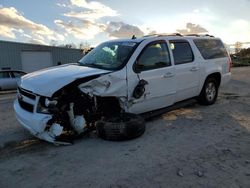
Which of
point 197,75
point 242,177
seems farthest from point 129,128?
point 197,75

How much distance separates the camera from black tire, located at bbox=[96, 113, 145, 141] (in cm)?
580

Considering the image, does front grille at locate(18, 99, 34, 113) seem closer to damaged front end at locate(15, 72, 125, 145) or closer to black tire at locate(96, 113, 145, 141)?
damaged front end at locate(15, 72, 125, 145)

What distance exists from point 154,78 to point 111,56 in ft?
3.40

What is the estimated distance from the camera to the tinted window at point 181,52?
759 cm

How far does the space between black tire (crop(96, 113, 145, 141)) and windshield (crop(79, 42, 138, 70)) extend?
45.4 inches

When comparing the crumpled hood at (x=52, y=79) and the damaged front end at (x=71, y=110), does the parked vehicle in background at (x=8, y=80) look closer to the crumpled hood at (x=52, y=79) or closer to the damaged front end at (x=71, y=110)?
the damaged front end at (x=71, y=110)

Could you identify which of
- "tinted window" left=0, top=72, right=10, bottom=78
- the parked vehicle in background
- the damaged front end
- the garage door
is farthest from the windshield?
the garage door

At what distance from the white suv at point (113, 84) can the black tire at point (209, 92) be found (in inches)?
5.9

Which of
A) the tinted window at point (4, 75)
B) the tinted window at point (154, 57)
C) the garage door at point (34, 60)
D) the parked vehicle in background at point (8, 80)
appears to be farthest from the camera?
the garage door at point (34, 60)

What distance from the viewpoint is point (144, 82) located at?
6.61m

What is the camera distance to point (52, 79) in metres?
5.75

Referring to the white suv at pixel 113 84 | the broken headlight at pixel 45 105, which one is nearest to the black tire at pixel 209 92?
the white suv at pixel 113 84

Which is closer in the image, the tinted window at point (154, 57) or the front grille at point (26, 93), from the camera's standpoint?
the front grille at point (26, 93)

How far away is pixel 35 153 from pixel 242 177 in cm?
323
